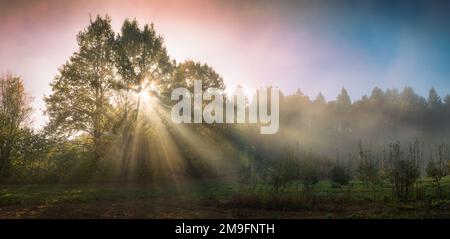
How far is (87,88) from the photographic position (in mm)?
32625

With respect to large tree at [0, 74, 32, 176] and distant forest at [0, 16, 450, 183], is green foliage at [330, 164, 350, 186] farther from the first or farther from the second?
large tree at [0, 74, 32, 176]

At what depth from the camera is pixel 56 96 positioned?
32.0 m

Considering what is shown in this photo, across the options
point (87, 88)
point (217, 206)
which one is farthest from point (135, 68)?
point (217, 206)

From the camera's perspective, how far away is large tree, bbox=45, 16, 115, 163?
31766mm

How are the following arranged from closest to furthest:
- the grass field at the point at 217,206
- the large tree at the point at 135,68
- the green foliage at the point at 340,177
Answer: the grass field at the point at 217,206 → the green foliage at the point at 340,177 → the large tree at the point at 135,68

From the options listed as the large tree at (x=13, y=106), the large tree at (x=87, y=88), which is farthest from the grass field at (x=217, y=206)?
the large tree at (x=13, y=106)

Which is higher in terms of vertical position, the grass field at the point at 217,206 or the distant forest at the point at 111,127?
the distant forest at the point at 111,127

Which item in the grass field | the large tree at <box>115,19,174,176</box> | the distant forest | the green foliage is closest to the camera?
the grass field

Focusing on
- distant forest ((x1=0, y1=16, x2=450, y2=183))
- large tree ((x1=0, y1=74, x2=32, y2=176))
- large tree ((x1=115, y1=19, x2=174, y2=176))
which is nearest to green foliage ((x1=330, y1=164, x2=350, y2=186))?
distant forest ((x1=0, y1=16, x2=450, y2=183))

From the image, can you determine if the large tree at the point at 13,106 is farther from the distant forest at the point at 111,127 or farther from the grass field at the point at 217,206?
the grass field at the point at 217,206

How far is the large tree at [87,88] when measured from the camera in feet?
104

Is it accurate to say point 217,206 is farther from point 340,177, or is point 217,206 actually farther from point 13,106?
point 13,106

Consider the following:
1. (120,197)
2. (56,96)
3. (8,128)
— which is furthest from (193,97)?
(120,197)

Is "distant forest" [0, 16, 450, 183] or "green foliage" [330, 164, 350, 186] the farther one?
"distant forest" [0, 16, 450, 183]
